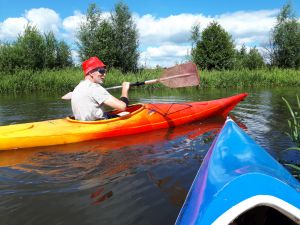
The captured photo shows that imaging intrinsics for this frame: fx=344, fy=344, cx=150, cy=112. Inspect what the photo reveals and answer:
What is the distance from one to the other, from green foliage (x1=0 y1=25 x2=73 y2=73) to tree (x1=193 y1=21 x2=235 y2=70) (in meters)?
10.6

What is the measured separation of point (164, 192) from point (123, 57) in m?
25.1

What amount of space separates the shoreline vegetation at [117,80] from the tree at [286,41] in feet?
33.6

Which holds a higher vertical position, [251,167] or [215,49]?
[215,49]

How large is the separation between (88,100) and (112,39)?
22893 millimetres

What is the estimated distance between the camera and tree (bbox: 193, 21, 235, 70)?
2709 cm

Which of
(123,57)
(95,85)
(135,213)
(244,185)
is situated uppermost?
(123,57)

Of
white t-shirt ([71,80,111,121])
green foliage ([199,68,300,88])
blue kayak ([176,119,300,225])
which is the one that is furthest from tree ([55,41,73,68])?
blue kayak ([176,119,300,225])

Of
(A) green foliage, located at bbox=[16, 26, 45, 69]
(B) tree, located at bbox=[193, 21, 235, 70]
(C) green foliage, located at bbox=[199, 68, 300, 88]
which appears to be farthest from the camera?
(B) tree, located at bbox=[193, 21, 235, 70]

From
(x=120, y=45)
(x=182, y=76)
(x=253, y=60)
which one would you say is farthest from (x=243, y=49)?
(x=182, y=76)

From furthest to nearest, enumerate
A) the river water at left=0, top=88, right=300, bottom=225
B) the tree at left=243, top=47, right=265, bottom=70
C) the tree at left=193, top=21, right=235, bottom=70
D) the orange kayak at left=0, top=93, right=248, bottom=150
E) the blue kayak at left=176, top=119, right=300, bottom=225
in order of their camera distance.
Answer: the tree at left=243, top=47, right=265, bottom=70, the tree at left=193, top=21, right=235, bottom=70, the orange kayak at left=0, top=93, right=248, bottom=150, the river water at left=0, top=88, right=300, bottom=225, the blue kayak at left=176, top=119, right=300, bottom=225

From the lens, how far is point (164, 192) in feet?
10.9

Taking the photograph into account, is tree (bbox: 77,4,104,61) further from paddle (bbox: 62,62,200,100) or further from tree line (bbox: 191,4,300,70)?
paddle (bbox: 62,62,200,100)

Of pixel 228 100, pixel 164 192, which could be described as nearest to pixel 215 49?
pixel 228 100

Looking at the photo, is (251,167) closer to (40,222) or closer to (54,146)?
(40,222)
